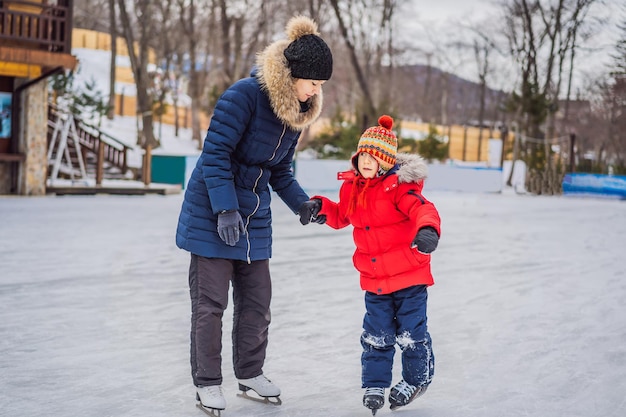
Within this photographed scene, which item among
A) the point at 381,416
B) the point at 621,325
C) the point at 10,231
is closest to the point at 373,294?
the point at 381,416

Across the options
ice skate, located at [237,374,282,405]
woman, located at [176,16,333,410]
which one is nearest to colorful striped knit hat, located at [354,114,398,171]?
woman, located at [176,16,333,410]

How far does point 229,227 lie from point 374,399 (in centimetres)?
93

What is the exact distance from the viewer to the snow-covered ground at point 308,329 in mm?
3705

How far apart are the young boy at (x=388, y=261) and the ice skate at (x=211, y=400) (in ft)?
1.95

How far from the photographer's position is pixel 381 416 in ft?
11.5

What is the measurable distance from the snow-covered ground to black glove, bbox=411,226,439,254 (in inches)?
30.2

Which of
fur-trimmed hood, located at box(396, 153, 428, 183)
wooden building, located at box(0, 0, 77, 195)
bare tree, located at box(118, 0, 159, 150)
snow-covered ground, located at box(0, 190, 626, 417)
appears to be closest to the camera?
fur-trimmed hood, located at box(396, 153, 428, 183)

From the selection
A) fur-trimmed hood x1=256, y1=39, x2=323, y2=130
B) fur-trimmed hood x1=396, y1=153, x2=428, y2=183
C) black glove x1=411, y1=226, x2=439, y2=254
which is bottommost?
black glove x1=411, y1=226, x2=439, y2=254

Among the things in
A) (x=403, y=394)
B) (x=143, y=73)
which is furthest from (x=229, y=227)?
(x=143, y=73)

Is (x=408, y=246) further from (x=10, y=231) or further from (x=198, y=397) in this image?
(x=10, y=231)

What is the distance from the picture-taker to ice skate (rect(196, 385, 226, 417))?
132 inches

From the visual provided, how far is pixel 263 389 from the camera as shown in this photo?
3.61 meters

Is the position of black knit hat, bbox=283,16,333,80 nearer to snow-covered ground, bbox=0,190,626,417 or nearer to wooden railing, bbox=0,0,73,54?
snow-covered ground, bbox=0,190,626,417

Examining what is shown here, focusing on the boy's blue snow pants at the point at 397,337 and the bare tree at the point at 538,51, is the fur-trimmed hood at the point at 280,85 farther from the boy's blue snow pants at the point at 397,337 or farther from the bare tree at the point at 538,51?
the bare tree at the point at 538,51
